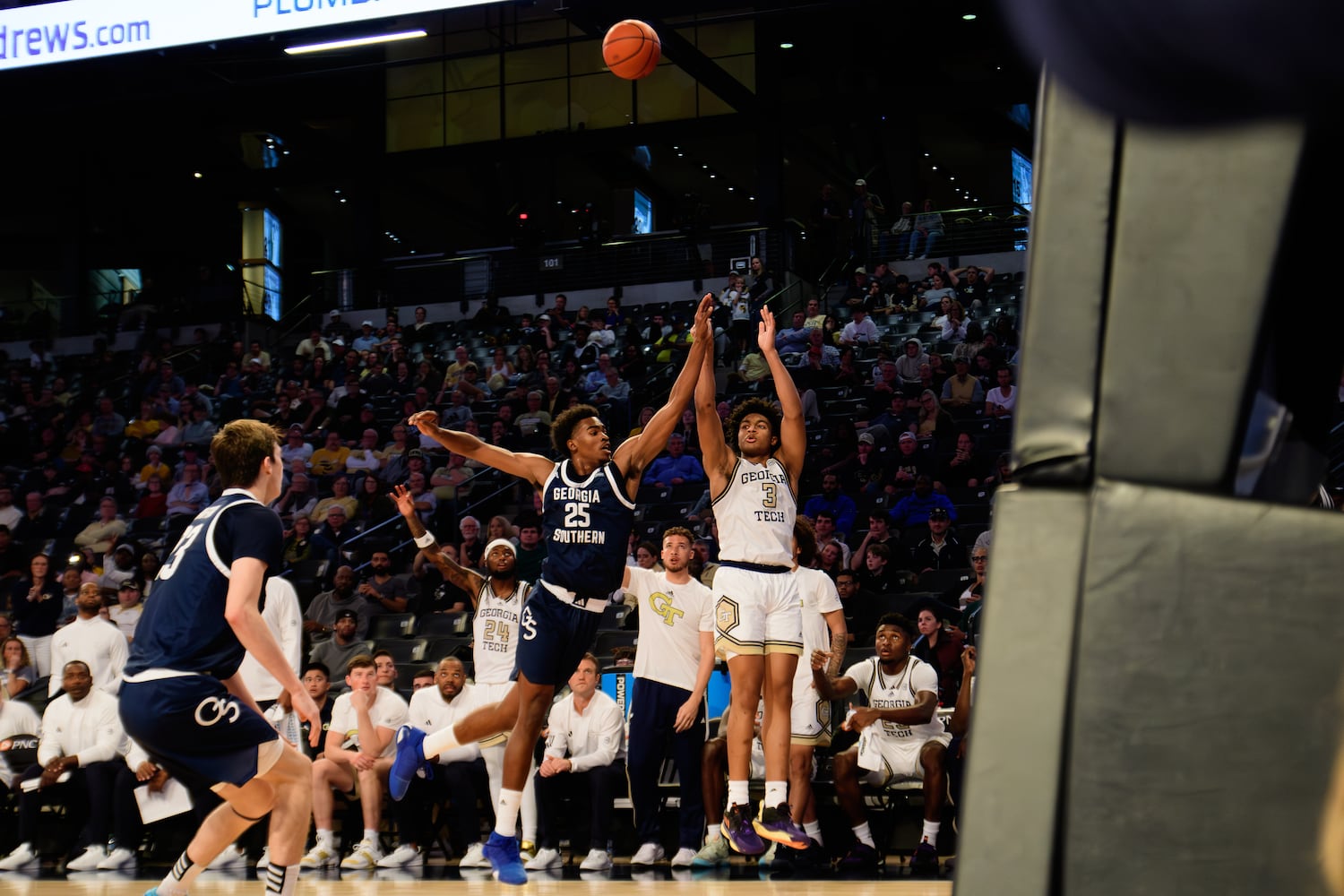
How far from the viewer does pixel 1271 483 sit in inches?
76.8

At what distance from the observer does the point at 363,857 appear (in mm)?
10344

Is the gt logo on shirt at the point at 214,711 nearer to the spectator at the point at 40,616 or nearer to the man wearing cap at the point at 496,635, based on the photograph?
the man wearing cap at the point at 496,635

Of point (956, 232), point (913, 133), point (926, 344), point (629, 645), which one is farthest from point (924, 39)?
point (629, 645)

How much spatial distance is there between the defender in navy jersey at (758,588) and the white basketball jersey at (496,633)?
2929 mm

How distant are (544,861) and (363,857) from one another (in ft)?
4.83

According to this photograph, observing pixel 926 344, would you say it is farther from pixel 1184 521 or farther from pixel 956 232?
pixel 1184 521

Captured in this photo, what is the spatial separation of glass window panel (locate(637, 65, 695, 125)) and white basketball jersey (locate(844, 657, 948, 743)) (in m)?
20.2

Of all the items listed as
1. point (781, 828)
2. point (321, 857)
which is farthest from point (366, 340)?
point (781, 828)

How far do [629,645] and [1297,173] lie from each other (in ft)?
35.6

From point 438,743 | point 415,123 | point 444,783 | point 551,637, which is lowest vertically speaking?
point 444,783

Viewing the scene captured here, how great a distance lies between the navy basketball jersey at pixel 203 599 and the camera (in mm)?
5336

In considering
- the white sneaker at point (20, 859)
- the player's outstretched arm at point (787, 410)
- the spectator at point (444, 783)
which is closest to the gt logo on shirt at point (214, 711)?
the player's outstretched arm at point (787, 410)

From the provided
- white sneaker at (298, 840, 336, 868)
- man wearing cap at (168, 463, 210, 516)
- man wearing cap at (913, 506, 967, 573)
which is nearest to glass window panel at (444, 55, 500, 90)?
man wearing cap at (168, 463, 210, 516)

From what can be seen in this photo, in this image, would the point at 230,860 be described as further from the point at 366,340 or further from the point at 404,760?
the point at 366,340
